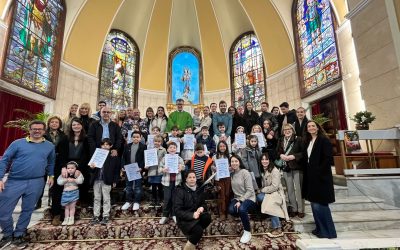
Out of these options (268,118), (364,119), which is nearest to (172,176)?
(268,118)

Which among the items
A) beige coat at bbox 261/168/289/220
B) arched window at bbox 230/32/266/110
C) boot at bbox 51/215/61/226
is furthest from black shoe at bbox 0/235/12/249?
arched window at bbox 230/32/266/110

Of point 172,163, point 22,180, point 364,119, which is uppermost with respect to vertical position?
point 364,119

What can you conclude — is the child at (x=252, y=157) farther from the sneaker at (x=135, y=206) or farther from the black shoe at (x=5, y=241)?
the black shoe at (x=5, y=241)

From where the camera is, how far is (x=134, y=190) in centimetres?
361

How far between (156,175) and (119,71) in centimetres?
852

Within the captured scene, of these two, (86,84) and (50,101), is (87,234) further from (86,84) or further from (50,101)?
(86,84)

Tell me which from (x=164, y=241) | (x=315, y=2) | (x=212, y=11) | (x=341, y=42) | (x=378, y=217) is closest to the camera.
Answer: (x=164, y=241)

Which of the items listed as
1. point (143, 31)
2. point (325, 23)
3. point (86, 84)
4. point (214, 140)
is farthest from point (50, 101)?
point (325, 23)

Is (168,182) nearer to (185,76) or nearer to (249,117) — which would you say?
(249,117)

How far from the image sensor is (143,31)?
36.9ft

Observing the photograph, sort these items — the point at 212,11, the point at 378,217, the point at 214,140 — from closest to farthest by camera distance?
the point at 378,217
the point at 214,140
the point at 212,11

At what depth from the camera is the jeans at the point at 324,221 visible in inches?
112

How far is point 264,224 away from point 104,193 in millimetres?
2386

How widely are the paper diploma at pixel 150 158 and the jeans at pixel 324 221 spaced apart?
7.87ft
